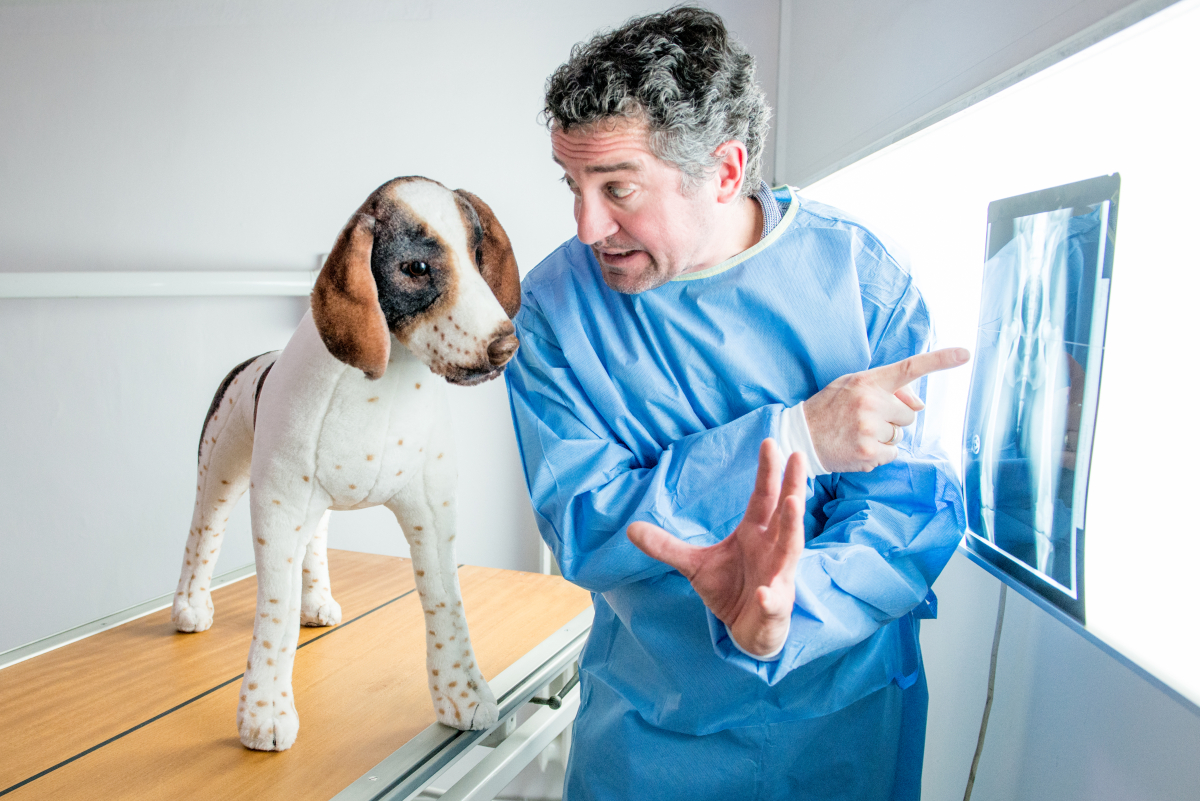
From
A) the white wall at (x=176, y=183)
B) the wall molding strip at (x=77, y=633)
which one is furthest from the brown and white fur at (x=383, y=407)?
the white wall at (x=176, y=183)

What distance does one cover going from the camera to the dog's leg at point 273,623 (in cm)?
87

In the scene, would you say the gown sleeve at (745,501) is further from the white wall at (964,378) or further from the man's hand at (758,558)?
the white wall at (964,378)

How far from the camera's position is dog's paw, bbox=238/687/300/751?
0.89m

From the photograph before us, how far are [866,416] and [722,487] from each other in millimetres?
157

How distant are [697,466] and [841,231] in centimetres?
32

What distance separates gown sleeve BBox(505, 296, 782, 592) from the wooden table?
0.36 metres

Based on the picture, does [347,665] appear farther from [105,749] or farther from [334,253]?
[334,253]

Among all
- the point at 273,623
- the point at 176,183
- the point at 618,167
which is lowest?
the point at 273,623

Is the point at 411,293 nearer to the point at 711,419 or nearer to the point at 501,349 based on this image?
the point at 501,349

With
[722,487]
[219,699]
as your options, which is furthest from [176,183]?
[722,487]

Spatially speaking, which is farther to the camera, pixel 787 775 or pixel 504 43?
pixel 504 43

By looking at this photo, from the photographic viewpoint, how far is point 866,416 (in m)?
0.75

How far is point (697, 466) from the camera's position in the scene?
31.8 inches

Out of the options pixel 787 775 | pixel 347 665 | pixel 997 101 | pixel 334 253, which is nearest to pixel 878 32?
pixel 997 101
